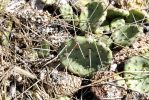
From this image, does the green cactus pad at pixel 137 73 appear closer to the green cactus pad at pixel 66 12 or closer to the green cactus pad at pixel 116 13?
the green cactus pad at pixel 116 13

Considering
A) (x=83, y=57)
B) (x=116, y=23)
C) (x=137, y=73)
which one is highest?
(x=116, y=23)

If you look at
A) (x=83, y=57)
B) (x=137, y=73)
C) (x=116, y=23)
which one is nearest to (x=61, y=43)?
(x=83, y=57)

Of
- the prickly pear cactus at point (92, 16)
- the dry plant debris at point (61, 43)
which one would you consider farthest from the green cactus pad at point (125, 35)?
the prickly pear cactus at point (92, 16)

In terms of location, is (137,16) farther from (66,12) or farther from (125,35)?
(66,12)

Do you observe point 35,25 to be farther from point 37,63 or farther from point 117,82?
point 117,82

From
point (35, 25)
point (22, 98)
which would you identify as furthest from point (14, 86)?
point (35, 25)

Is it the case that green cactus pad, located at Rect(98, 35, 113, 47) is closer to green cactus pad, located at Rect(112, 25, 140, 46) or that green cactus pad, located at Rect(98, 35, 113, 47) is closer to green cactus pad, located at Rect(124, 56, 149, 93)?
green cactus pad, located at Rect(112, 25, 140, 46)
